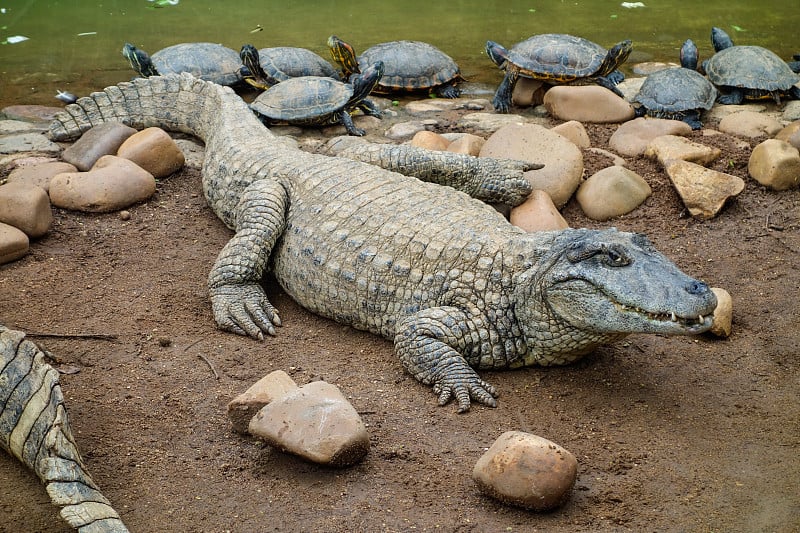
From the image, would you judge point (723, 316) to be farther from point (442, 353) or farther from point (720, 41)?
point (720, 41)

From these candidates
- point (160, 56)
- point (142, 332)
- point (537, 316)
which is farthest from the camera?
point (160, 56)

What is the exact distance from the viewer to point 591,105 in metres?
7.05

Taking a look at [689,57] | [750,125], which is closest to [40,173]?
[750,125]

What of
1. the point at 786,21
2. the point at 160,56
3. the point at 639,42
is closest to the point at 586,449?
the point at 160,56

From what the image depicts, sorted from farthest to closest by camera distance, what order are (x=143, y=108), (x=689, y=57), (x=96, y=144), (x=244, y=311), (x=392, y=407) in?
(x=689, y=57)
(x=143, y=108)
(x=96, y=144)
(x=244, y=311)
(x=392, y=407)

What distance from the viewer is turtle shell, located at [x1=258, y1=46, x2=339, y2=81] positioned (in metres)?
7.76

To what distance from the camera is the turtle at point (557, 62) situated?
7578mm

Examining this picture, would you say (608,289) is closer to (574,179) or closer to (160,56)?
(574,179)

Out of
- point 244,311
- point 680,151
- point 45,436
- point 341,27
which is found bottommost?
point 341,27

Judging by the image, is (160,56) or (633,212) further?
(160,56)

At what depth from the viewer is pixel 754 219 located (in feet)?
17.8

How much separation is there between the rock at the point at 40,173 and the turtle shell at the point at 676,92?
4.77 m

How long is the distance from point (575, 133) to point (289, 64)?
2.93 m

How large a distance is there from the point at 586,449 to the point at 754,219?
2699 millimetres
